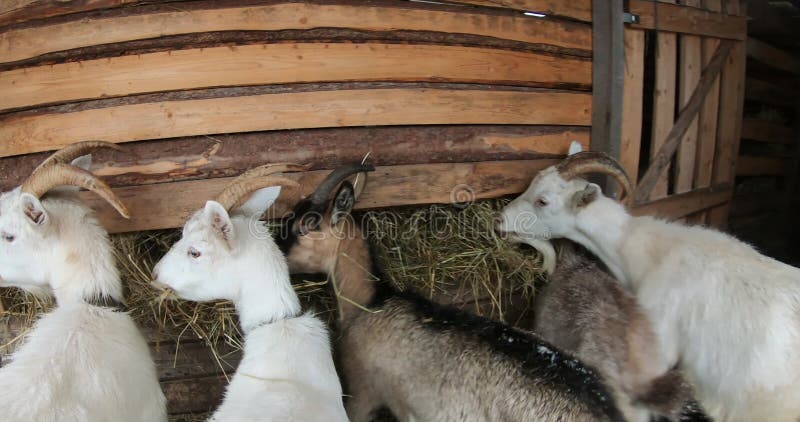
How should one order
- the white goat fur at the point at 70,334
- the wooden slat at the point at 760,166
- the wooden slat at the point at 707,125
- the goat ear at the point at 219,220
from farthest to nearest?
the wooden slat at the point at 760,166 → the wooden slat at the point at 707,125 → the goat ear at the point at 219,220 → the white goat fur at the point at 70,334

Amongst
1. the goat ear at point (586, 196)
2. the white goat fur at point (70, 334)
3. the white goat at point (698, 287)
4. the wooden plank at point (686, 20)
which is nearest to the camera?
the white goat fur at point (70, 334)

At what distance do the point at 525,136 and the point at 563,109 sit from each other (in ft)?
1.68

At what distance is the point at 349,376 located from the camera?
13.8 ft

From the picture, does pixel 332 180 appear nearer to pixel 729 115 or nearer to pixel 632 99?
pixel 632 99

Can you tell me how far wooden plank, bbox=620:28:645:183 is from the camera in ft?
19.0

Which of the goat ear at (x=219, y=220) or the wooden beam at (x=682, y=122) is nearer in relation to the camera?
the goat ear at (x=219, y=220)

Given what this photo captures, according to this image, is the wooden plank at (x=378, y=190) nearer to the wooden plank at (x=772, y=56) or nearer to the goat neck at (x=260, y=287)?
the goat neck at (x=260, y=287)

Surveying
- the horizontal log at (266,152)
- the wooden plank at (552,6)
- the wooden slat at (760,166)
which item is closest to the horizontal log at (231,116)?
the horizontal log at (266,152)

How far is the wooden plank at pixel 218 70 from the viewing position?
4.27m

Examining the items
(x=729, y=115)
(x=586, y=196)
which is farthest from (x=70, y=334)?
(x=729, y=115)

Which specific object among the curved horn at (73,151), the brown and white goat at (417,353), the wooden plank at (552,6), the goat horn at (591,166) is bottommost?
the brown and white goat at (417,353)

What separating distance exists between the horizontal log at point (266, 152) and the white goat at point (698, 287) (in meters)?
0.85

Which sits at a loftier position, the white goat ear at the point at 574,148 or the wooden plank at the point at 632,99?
the wooden plank at the point at 632,99

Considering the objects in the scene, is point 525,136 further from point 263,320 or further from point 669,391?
point 263,320
